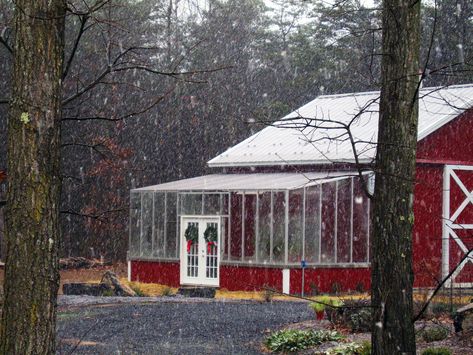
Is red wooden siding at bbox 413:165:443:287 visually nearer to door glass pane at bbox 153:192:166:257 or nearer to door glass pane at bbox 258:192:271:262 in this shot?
door glass pane at bbox 258:192:271:262

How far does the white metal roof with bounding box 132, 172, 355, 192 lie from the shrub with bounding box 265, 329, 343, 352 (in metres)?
9.78

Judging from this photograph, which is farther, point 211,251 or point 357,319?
point 211,251

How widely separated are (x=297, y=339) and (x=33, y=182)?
779cm

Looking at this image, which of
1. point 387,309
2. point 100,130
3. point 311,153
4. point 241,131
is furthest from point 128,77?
point 387,309

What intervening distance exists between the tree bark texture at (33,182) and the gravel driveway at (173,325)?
16.7 feet

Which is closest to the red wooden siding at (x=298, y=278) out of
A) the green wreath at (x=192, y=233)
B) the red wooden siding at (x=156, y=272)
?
the green wreath at (x=192, y=233)

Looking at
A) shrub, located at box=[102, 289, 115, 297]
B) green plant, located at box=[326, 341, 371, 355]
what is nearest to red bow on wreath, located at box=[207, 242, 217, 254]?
shrub, located at box=[102, 289, 115, 297]

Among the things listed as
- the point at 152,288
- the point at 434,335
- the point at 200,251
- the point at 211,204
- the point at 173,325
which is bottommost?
the point at 173,325

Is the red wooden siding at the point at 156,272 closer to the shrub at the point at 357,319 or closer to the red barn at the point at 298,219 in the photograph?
the red barn at the point at 298,219

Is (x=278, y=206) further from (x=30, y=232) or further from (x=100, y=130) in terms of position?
(x=30, y=232)

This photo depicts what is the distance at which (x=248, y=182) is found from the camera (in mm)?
25500

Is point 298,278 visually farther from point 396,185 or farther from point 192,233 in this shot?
point 396,185

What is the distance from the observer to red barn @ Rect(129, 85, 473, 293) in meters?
23.7

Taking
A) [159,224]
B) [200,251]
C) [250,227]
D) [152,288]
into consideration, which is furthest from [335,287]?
[159,224]
